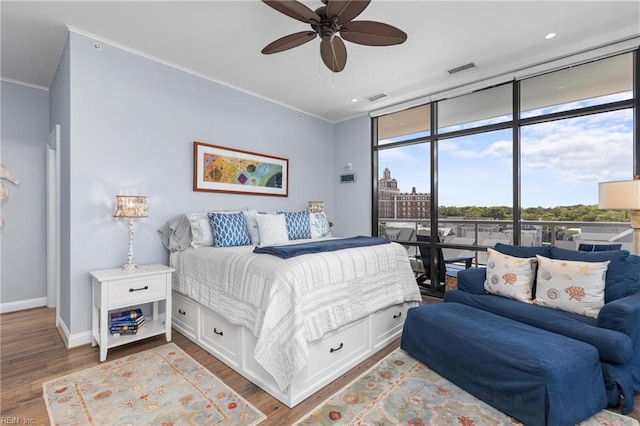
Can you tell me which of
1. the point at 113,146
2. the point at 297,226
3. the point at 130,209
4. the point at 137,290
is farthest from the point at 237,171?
the point at 137,290

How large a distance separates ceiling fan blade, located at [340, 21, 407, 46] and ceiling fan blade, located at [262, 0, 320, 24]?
0.87 feet

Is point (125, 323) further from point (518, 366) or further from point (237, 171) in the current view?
point (518, 366)

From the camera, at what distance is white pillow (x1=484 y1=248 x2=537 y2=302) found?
2.46 meters

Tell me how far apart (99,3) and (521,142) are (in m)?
4.31

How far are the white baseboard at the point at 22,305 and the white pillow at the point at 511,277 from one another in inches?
199

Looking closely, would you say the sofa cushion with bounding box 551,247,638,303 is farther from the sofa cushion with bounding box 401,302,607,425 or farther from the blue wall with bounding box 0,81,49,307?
the blue wall with bounding box 0,81,49,307

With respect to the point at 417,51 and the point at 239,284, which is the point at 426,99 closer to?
the point at 417,51

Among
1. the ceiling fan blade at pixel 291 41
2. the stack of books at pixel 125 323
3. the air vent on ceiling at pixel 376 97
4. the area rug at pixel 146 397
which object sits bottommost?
the area rug at pixel 146 397

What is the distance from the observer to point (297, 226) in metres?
3.60

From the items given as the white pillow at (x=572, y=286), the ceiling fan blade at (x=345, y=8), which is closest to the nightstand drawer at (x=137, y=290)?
the ceiling fan blade at (x=345, y=8)

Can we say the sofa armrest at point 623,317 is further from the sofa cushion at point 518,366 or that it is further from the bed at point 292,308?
the bed at point 292,308

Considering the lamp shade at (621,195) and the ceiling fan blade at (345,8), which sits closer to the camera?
the ceiling fan blade at (345,8)

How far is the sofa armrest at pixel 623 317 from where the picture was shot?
1.84 m

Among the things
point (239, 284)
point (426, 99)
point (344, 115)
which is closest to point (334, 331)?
point (239, 284)
